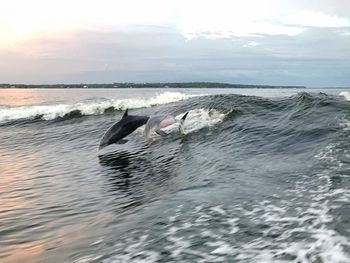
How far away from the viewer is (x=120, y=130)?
44.5ft

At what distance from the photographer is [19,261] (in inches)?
191

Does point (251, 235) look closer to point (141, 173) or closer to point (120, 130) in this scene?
point (141, 173)

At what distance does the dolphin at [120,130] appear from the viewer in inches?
519

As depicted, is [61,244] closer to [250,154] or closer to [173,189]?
[173,189]

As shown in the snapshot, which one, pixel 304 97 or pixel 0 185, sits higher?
pixel 304 97

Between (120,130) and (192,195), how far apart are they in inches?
274

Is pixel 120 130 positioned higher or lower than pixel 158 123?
lower

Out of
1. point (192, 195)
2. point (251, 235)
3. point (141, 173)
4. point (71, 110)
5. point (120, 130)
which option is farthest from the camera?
point (71, 110)

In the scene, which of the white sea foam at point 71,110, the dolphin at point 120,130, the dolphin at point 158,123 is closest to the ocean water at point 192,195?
the dolphin at point 120,130

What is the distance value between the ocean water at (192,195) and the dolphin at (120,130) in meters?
0.35

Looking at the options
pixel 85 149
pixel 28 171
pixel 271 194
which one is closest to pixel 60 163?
pixel 28 171

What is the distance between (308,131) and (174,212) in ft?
24.6

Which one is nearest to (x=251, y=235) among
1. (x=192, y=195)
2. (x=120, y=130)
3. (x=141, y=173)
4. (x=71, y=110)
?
(x=192, y=195)

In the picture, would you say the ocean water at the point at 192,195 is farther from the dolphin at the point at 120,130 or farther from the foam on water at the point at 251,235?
the dolphin at the point at 120,130
